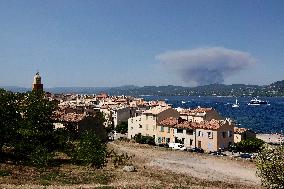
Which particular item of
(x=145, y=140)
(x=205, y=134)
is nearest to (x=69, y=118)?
(x=145, y=140)

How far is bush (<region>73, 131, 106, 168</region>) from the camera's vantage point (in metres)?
67.2

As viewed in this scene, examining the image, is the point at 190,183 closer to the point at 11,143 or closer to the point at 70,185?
the point at 70,185

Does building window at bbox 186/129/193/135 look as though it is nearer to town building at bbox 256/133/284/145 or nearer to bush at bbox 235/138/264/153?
bush at bbox 235/138/264/153

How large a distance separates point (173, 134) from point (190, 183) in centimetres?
4406

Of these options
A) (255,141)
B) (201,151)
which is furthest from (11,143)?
(255,141)

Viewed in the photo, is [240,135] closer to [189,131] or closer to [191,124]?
[191,124]

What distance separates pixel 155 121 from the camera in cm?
10769

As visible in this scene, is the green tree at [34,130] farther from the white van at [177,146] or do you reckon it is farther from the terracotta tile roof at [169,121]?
the terracotta tile roof at [169,121]

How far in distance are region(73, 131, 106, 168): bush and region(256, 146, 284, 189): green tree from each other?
34.5 meters

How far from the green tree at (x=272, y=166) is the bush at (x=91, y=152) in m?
34.5

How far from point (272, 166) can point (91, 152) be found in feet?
120

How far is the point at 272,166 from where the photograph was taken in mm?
37406

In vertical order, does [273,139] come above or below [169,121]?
below

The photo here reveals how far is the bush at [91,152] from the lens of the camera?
6725 centimetres
